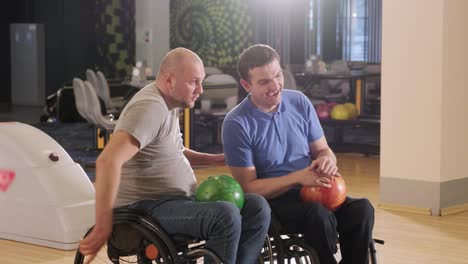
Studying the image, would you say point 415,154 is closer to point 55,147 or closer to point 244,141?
point 55,147

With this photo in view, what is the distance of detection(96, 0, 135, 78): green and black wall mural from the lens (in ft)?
52.1

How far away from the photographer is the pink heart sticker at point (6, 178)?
5289 mm

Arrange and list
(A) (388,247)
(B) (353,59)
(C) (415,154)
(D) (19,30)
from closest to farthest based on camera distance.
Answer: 1. (A) (388,247)
2. (C) (415,154)
3. (B) (353,59)
4. (D) (19,30)

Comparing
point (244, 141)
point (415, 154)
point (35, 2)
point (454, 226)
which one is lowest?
point (454, 226)

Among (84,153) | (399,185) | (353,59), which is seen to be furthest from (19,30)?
(399,185)

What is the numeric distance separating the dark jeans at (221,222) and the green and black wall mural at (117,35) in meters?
12.7

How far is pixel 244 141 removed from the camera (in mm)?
3676

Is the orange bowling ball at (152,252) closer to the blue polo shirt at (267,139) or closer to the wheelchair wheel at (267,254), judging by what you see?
the wheelchair wheel at (267,254)

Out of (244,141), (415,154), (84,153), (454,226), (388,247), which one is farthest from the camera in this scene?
(84,153)

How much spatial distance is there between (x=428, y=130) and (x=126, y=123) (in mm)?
3507

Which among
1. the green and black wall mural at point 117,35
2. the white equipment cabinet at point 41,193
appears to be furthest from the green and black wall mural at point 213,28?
the white equipment cabinet at point 41,193

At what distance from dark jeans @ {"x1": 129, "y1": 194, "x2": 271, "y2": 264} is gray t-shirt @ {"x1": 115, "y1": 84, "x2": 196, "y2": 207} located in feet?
0.15

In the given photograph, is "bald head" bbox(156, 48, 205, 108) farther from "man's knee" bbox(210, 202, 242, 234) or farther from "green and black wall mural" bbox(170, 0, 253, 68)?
"green and black wall mural" bbox(170, 0, 253, 68)

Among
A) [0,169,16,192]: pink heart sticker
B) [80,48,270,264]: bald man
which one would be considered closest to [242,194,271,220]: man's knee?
[80,48,270,264]: bald man
